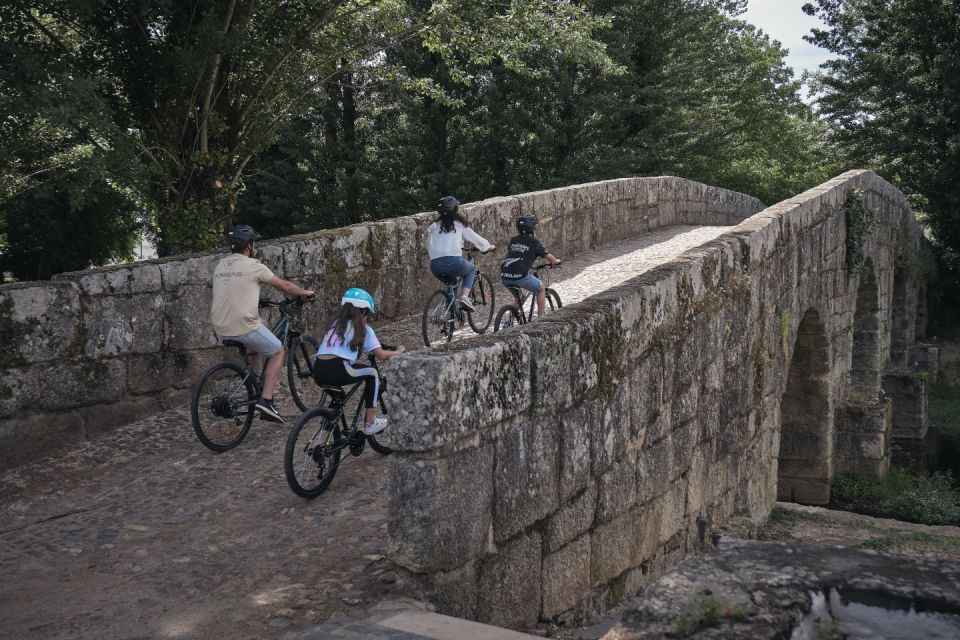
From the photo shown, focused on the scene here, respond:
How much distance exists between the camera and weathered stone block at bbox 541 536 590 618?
424 cm

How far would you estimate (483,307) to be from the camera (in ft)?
34.2

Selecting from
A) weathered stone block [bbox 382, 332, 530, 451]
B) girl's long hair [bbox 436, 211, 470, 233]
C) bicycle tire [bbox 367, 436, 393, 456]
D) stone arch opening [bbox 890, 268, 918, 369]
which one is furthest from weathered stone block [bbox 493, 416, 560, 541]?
stone arch opening [bbox 890, 268, 918, 369]

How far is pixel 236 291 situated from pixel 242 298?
2.3 inches

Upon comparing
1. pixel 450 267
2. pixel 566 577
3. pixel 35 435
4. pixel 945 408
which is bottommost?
pixel 945 408

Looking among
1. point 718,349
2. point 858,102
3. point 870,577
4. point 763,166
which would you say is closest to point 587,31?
point 718,349

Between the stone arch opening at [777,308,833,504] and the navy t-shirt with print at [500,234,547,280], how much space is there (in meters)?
5.75

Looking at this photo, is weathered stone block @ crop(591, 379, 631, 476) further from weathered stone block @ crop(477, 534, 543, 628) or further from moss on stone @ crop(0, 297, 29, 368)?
moss on stone @ crop(0, 297, 29, 368)

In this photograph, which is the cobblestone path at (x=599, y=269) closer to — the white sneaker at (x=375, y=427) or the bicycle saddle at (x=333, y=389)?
the white sneaker at (x=375, y=427)

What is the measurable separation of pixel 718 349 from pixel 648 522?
1.79 m

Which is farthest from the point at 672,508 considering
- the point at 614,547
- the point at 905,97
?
the point at 905,97

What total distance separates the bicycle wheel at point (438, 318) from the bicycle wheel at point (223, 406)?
2437 mm

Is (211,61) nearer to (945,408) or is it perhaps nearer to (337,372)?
(337,372)

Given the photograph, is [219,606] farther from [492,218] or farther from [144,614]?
[492,218]

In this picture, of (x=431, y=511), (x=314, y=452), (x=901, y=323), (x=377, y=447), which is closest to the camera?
(x=431, y=511)
